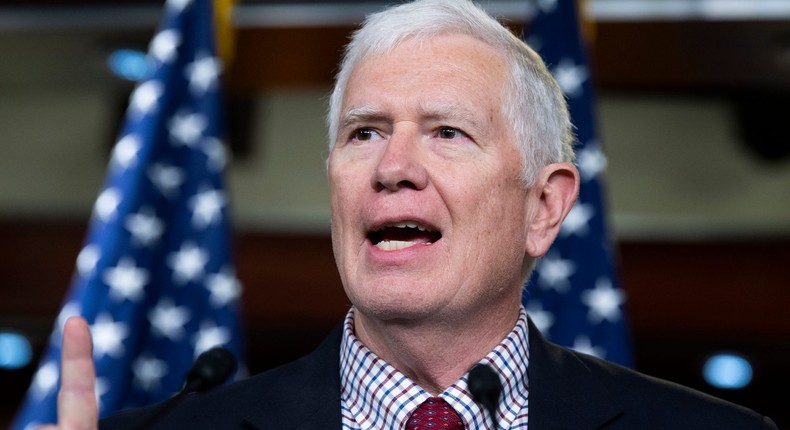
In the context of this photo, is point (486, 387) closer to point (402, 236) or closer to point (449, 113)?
point (402, 236)

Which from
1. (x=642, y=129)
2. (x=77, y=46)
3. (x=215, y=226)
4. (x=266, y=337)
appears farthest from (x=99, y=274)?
(x=642, y=129)

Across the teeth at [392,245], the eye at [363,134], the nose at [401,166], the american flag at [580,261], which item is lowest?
the american flag at [580,261]

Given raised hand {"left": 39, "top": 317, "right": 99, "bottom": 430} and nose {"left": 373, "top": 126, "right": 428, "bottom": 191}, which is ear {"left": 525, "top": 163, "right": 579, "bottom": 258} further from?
raised hand {"left": 39, "top": 317, "right": 99, "bottom": 430}

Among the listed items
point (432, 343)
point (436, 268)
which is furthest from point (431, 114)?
point (432, 343)

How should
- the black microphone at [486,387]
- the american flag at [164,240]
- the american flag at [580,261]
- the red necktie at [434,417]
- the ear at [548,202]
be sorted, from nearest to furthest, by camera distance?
the black microphone at [486,387]
the red necktie at [434,417]
the ear at [548,202]
the american flag at [164,240]
the american flag at [580,261]

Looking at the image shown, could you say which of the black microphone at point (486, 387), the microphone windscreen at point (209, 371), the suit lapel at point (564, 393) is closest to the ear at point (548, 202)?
the suit lapel at point (564, 393)

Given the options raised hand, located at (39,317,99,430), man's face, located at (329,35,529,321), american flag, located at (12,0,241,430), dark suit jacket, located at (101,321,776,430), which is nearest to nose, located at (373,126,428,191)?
man's face, located at (329,35,529,321)

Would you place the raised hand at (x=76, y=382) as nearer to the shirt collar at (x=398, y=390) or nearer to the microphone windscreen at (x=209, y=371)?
the microphone windscreen at (x=209, y=371)

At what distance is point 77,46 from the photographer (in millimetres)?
5328

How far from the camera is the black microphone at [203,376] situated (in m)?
1.62

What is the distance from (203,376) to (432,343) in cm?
39

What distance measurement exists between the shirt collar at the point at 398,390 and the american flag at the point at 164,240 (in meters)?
0.91

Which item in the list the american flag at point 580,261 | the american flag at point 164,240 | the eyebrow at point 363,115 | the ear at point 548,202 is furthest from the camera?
the american flag at point 580,261

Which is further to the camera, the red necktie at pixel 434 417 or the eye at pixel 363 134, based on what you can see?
the eye at pixel 363 134
